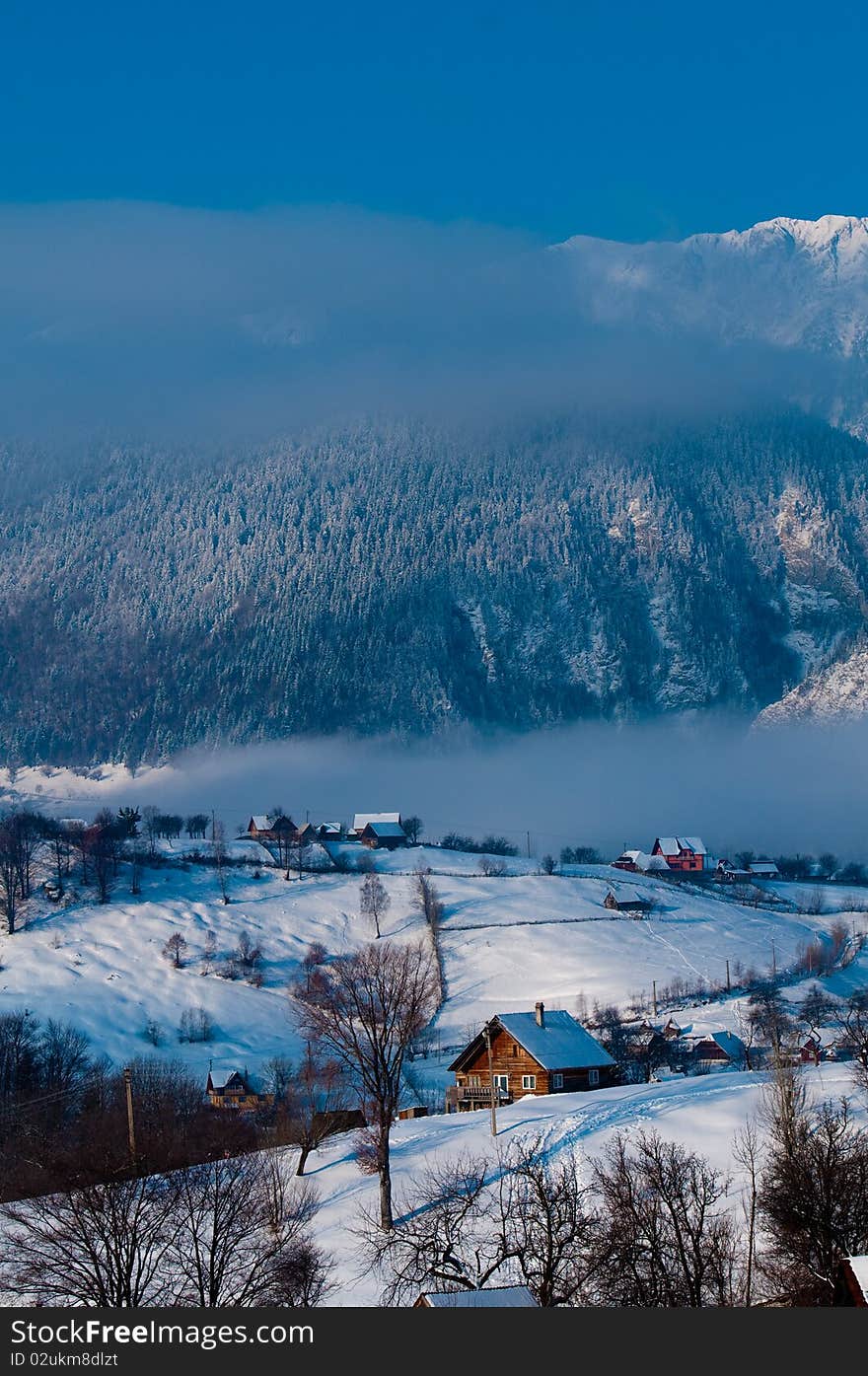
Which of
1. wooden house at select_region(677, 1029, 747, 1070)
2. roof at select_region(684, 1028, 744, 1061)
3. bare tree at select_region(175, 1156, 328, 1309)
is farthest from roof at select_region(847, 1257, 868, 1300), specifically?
roof at select_region(684, 1028, 744, 1061)

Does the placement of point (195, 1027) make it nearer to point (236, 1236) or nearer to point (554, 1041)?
point (554, 1041)

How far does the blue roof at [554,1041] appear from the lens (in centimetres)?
8606

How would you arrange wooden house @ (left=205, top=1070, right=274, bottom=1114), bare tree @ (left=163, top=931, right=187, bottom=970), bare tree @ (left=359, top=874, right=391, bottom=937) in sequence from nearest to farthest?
wooden house @ (left=205, top=1070, right=274, bottom=1114) < bare tree @ (left=163, top=931, right=187, bottom=970) < bare tree @ (left=359, top=874, right=391, bottom=937)

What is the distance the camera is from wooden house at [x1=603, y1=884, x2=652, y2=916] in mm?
186375

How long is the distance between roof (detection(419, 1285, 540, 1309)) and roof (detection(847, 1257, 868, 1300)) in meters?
7.05

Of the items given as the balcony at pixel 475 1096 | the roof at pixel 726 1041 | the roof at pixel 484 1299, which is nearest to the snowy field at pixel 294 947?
the roof at pixel 726 1041

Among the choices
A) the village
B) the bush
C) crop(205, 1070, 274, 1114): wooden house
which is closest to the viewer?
the village

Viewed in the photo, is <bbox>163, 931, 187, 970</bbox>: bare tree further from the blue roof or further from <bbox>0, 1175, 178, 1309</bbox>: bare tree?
<bbox>0, 1175, 178, 1309</bbox>: bare tree

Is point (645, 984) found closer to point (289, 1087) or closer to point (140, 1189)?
point (289, 1087)

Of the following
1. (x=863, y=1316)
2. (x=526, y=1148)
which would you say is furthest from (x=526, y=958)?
(x=863, y=1316)

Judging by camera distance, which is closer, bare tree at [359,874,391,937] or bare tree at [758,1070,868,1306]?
bare tree at [758,1070,868,1306]

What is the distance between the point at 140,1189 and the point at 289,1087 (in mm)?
55375

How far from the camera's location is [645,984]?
14950cm

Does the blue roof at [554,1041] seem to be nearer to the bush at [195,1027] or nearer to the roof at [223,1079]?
the roof at [223,1079]
